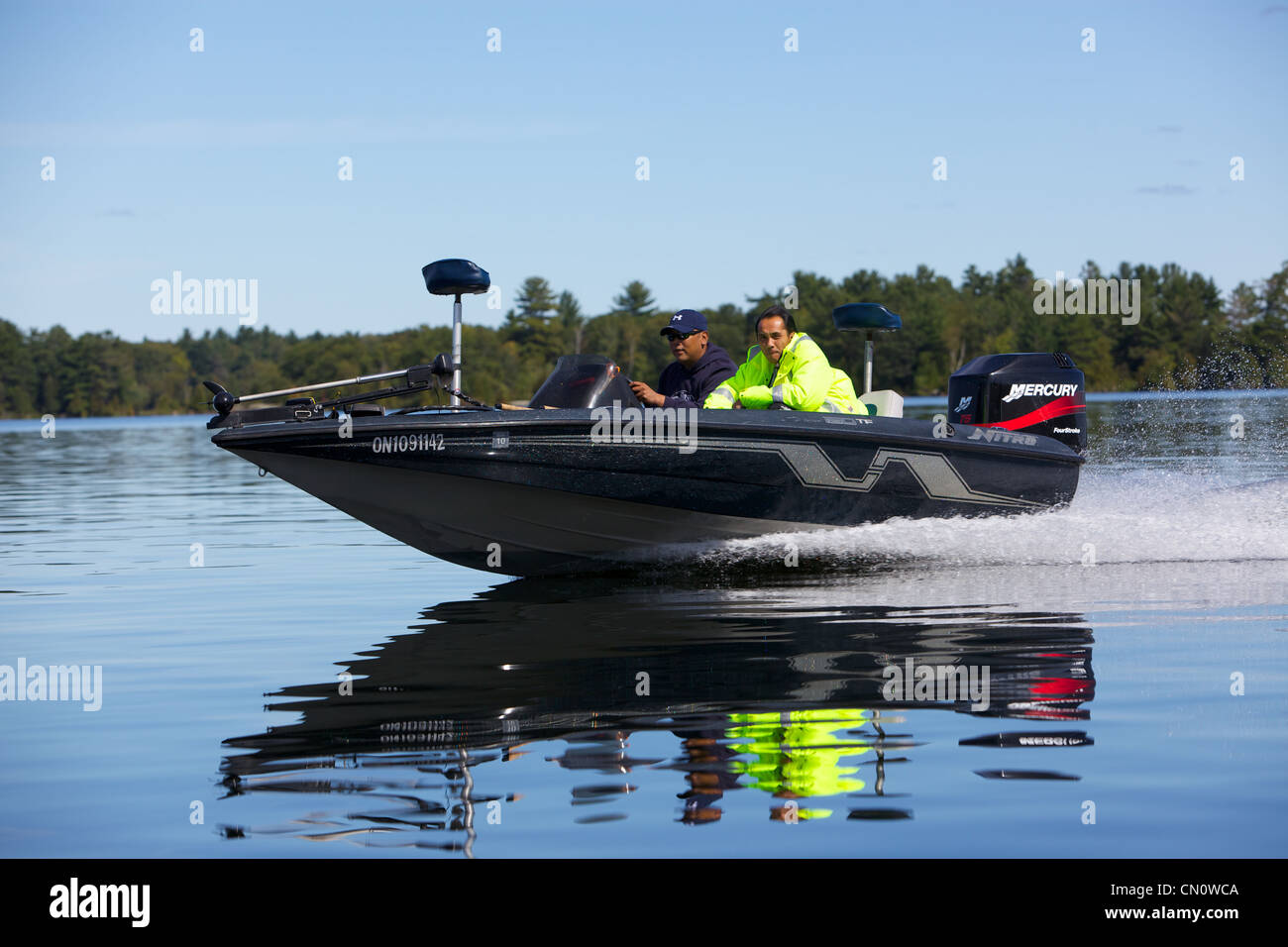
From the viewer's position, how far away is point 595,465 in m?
7.45

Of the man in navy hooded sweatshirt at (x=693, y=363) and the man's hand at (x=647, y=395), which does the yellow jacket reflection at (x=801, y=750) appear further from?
the man in navy hooded sweatshirt at (x=693, y=363)

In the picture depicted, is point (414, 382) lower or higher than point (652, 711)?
higher

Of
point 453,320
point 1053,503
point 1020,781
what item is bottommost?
point 1020,781

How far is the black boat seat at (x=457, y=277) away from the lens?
6.83 meters

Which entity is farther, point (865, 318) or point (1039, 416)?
point (1039, 416)

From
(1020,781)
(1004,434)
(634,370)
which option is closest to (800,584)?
(1004,434)

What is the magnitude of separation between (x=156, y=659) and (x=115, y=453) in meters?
30.0

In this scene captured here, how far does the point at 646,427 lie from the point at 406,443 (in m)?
1.37

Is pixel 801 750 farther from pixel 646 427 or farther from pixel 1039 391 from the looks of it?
pixel 1039 391

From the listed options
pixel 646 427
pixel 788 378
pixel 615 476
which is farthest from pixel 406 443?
pixel 788 378

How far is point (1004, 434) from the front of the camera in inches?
323

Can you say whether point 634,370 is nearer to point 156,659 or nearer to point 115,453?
point 115,453
